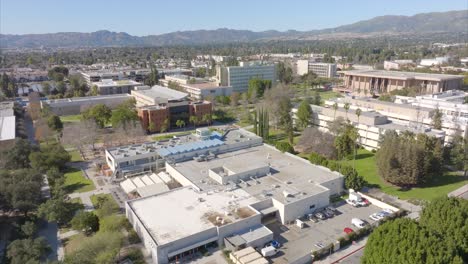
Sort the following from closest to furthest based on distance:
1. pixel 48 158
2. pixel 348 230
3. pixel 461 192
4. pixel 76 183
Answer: pixel 348 230 → pixel 461 192 → pixel 76 183 → pixel 48 158

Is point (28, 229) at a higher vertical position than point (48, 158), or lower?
lower

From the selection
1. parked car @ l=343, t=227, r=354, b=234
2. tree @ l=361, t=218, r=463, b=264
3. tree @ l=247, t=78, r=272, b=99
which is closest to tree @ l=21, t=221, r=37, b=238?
tree @ l=361, t=218, r=463, b=264

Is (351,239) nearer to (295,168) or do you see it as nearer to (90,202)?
(295,168)

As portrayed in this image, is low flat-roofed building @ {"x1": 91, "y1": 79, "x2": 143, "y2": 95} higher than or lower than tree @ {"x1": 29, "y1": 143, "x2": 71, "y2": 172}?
higher

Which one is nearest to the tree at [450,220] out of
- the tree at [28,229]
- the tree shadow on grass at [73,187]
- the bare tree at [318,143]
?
the bare tree at [318,143]

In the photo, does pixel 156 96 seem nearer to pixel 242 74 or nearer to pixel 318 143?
pixel 242 74

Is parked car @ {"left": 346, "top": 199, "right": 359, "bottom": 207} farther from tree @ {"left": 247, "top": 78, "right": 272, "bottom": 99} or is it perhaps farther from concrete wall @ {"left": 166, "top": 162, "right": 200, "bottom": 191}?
tree @ {"left": 247, "top": 78, "right": 272, "bottom": 99}

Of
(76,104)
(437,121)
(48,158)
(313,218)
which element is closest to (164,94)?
(76,104)
